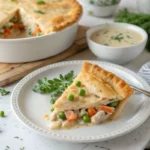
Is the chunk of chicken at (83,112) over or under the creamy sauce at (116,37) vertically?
over

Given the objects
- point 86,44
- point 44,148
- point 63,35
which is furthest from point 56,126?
point 86,44

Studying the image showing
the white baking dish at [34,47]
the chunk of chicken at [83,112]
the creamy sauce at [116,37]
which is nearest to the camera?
the chunk of chicken at [83,112]

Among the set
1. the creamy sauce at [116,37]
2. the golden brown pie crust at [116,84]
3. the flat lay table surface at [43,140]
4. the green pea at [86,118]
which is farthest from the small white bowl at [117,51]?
the green pea at [86,118]

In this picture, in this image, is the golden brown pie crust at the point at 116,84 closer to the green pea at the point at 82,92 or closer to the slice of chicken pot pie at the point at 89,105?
the slice of chicken pot pie at the point at 89,105

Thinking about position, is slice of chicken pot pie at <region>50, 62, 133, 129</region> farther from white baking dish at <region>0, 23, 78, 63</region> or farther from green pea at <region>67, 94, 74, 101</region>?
white baking dish at <region>0, 23, 78, 63</region>

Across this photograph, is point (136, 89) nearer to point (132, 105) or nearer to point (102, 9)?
point (132, 105)
